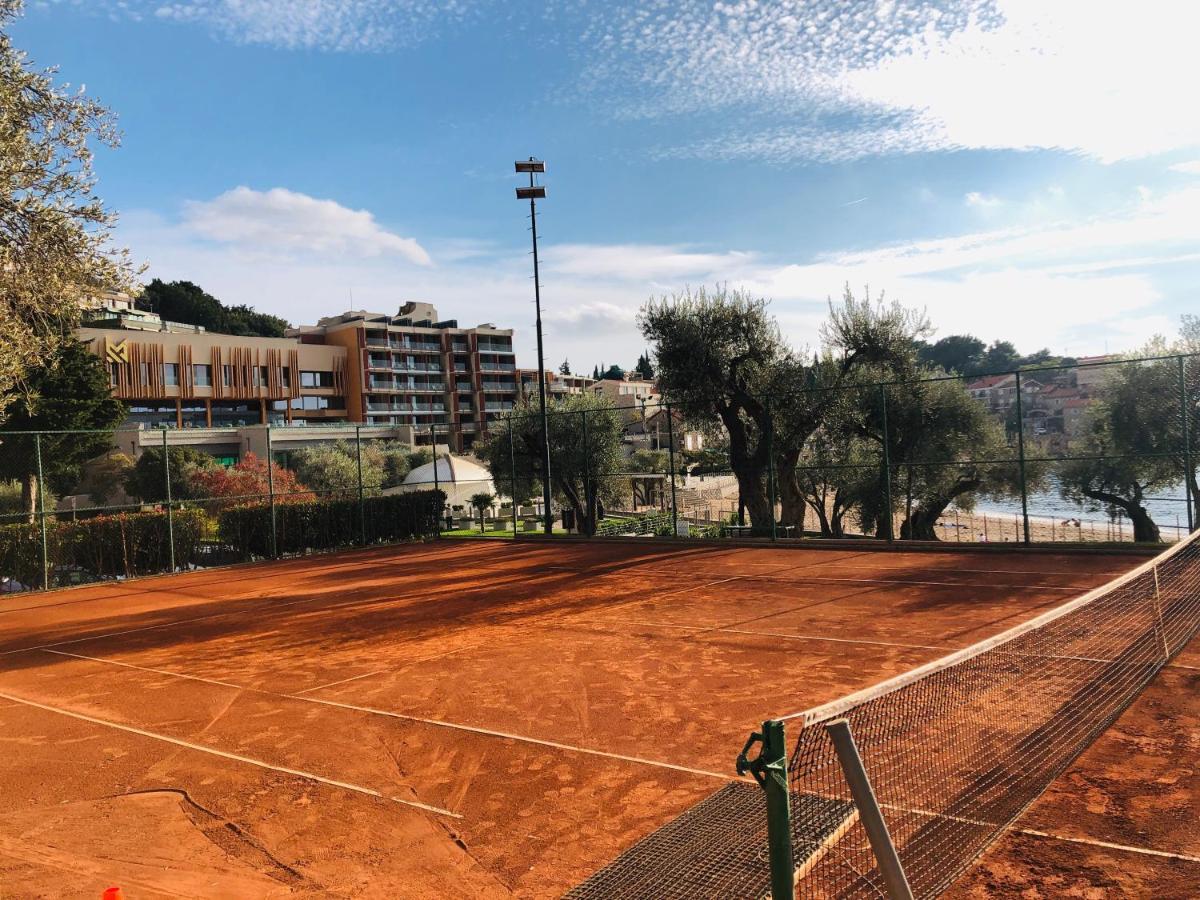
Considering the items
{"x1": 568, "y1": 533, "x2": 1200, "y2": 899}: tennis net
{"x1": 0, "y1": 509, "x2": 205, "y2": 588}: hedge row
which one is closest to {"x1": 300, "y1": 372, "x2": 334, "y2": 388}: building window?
{"x1": 0, "y1": 509, "x2": 205, "y2": 588}: hedge row

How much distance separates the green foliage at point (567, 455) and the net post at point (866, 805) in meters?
22.6

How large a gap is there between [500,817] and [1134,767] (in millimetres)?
3831

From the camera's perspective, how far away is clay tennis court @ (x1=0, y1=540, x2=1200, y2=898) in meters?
4.01

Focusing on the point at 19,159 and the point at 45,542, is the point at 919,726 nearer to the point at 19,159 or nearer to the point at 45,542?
the point at 19,159

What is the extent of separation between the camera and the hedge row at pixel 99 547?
16314 millimetres

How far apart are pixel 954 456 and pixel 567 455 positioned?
13.0 meters

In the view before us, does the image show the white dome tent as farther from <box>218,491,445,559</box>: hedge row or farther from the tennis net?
the tennis net

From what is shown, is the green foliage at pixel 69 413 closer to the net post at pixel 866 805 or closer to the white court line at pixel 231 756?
the white court line at pixel 231 756

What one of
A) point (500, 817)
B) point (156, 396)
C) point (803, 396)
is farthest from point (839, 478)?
point (156, 396)

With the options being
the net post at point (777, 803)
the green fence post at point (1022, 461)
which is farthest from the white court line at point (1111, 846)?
the green fence post at point (1022, 461)

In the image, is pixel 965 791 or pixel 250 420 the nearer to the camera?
pixel 965 791

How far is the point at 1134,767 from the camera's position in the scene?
15.4 feet

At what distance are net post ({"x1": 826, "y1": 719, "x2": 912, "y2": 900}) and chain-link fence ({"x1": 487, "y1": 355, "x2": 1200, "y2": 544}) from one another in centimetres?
1274

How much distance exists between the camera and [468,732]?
6.04 metres
